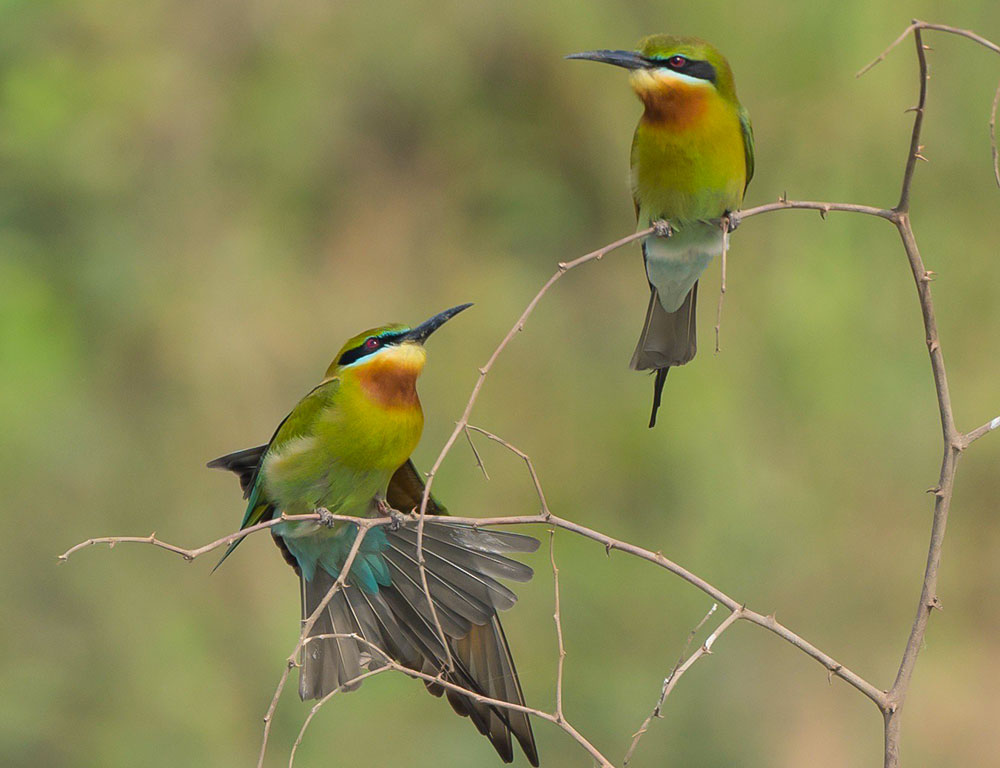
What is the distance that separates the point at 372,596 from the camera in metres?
2.28

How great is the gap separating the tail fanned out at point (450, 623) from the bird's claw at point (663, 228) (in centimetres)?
61

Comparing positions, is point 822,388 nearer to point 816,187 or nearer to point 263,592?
point 816,187

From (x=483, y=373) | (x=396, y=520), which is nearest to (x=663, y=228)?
(x=396, y=520)

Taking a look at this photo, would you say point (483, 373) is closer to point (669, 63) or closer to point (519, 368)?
point (669, 63)

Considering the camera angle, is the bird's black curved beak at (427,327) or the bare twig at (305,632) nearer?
the bare twig at (305,632)

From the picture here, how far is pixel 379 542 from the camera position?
232 centimetres

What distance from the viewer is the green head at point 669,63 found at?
6.93 feet

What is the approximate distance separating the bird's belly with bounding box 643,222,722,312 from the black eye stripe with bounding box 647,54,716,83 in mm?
261

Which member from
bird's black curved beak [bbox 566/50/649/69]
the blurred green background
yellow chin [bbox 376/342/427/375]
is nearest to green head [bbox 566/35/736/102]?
bird's black curved beak [bbox 566/50/649/69]

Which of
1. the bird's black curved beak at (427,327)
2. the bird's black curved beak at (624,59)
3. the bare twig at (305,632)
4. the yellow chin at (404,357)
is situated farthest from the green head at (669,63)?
the bare twig at (305,632)

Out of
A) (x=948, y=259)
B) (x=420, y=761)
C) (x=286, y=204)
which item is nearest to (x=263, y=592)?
(x=420, y=761)

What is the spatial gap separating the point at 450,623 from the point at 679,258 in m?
0.77

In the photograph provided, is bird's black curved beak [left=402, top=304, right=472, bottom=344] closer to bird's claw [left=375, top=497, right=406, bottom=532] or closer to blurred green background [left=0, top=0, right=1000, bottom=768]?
bird's claw [left=375, top=497, right=406, bottom=532]

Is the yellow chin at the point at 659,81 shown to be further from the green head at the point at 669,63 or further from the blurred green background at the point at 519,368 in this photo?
the blurred green background at the point at 519,368
